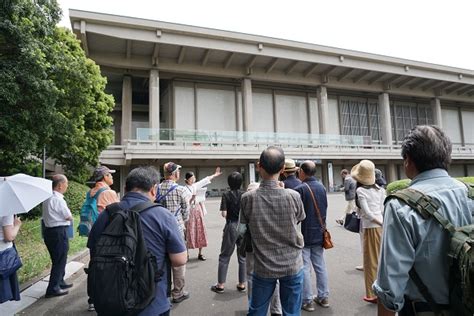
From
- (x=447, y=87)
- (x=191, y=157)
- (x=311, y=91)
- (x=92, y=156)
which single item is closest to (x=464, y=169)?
(x=447, y=87)

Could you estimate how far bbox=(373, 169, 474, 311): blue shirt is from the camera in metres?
1.37

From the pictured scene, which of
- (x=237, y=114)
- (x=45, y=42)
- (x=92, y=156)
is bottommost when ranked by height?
(x=92, y=156)

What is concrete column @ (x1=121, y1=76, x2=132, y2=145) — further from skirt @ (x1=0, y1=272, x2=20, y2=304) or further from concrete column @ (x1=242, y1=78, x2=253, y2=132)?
skirt @ (x1=0, y1=272, x2=20, y2=304)

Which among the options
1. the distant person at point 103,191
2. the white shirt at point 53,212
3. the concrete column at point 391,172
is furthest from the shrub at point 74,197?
the concrete column at point 391,172

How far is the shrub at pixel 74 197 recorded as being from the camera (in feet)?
37.4

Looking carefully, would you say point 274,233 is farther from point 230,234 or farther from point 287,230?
point 230,234

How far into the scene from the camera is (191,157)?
21641 mm

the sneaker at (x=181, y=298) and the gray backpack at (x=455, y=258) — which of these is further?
the sneaker at (x=181, y=298)

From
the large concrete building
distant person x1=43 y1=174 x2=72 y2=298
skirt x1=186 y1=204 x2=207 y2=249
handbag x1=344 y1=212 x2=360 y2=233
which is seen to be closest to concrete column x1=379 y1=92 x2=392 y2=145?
the large concrete building

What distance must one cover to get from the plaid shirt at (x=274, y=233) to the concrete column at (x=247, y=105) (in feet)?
77.2

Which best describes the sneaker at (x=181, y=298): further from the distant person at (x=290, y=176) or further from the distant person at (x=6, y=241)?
the distant person at (x=290, y=176)

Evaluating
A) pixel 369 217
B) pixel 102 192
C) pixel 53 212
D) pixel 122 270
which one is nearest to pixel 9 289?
pixel 53 212

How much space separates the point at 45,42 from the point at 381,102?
3063 cm

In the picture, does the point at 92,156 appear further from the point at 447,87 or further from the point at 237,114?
the point at 447,87
